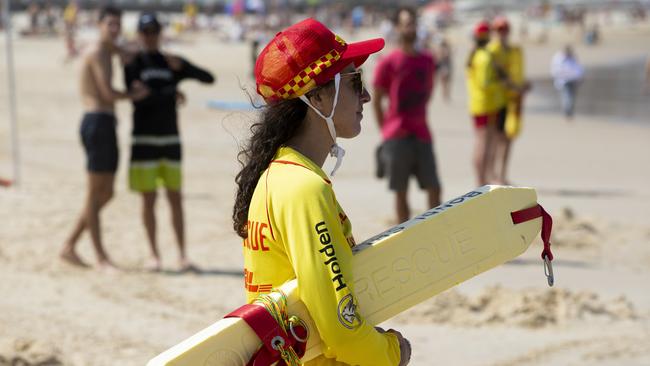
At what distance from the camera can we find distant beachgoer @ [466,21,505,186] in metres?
10.5

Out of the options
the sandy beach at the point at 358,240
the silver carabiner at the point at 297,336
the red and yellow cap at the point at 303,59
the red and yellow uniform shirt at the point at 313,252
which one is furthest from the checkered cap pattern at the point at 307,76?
the silver carabiner at the point at 297,336

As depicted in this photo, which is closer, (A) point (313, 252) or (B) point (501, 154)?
(A) point (313, 252)

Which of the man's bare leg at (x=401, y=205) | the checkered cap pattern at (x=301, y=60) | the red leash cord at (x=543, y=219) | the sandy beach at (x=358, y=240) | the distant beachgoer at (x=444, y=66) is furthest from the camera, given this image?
the distant beachgoer at (x=444, y=66)

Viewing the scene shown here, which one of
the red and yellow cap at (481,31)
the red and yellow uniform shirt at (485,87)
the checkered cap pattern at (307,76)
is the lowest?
the red and yellow uniform shirt at (485,87)

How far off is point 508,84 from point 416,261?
7945mm

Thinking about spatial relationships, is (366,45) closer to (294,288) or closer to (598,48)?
(294,288)

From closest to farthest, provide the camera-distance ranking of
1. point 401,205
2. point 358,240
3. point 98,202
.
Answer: point 98,202
point 401,205
point 358,240

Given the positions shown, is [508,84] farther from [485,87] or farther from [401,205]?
[401,205]

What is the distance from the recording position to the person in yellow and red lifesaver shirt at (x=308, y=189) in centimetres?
255

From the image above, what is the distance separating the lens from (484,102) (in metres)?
10.6

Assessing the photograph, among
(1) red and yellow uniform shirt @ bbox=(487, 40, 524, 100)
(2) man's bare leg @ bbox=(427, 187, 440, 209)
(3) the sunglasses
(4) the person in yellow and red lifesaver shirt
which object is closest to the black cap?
(2) man's bare leg @ bbox=(427, 187, 440, 209)

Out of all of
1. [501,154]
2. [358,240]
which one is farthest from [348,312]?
[501,154]

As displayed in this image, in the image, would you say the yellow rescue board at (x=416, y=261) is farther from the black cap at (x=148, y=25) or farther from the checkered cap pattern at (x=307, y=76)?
the black cap at (x=148, y=25)

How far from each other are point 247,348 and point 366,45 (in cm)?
89
